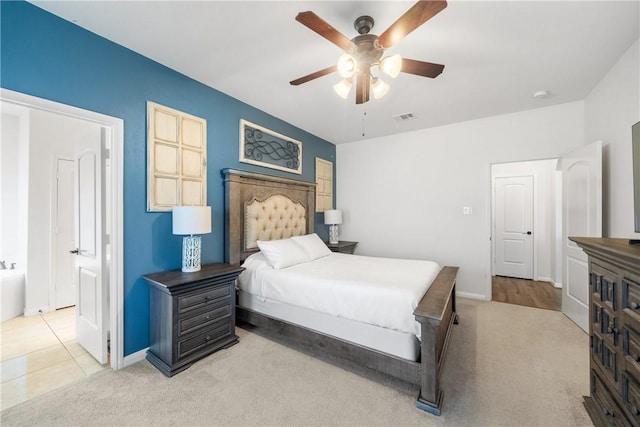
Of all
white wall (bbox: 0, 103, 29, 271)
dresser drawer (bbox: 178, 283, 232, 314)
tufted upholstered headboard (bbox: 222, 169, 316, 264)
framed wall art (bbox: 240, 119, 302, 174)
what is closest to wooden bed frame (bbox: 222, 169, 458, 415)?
tufted upholstered headboard (bbox: 222, 169, 316, 264)

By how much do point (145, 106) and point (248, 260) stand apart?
183cm

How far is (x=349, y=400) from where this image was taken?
179cm

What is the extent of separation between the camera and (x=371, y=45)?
5.76 ft

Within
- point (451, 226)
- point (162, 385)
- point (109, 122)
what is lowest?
point (162, 385)

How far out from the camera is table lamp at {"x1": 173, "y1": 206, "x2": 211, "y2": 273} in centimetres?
230

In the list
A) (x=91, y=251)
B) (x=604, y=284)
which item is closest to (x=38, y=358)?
(x=91, y=251)

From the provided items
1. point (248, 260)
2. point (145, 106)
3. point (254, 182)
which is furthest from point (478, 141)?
point (145, 106)

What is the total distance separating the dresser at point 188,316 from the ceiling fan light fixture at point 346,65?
198cm

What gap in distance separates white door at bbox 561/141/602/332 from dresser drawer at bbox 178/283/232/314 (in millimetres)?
3641

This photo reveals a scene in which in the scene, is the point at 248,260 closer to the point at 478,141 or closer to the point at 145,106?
the point at 145,106

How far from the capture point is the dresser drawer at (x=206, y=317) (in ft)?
7.11

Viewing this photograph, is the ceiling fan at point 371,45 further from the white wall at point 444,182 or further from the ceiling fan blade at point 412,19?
the white wall at point 444,182

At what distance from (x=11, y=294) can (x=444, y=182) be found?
600cm

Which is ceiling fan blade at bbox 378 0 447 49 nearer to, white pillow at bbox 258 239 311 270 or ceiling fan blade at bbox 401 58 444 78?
ceiling fan blade at bbox 401 58 444 78
